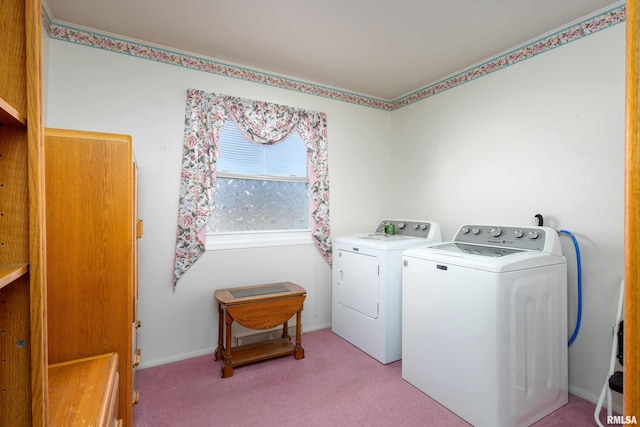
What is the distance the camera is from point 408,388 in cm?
226

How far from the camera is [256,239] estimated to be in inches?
119

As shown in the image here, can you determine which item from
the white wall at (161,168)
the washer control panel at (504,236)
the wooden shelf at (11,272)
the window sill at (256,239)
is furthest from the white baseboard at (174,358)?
the washer control panel at (504,236)

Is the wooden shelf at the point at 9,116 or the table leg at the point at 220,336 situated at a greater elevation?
the wooden shelf at the point at 9,116

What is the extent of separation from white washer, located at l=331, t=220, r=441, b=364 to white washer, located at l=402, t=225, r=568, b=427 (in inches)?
11.6

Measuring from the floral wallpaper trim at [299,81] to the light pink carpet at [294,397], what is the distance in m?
2.57

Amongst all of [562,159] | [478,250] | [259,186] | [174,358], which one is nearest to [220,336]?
[174,358]

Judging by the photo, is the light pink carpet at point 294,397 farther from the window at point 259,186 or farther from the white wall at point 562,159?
the window at point 259,186

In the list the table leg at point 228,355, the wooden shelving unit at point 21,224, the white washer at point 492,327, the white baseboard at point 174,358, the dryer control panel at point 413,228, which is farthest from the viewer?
the dryer control panel at point 413,228

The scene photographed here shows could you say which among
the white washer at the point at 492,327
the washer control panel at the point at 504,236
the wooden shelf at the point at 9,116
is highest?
Answer: the wooden shelf at the point at 9,116

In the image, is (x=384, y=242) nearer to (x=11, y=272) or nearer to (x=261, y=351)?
(x=261, y=351)

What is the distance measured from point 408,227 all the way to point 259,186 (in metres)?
1.62

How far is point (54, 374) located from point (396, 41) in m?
2.93

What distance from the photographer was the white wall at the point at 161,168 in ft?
7.50

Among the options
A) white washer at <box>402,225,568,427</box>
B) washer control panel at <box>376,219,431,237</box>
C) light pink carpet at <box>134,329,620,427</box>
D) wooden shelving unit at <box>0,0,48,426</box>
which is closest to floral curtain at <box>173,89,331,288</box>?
light pink carpet at <box>134,329,620,427</box>
